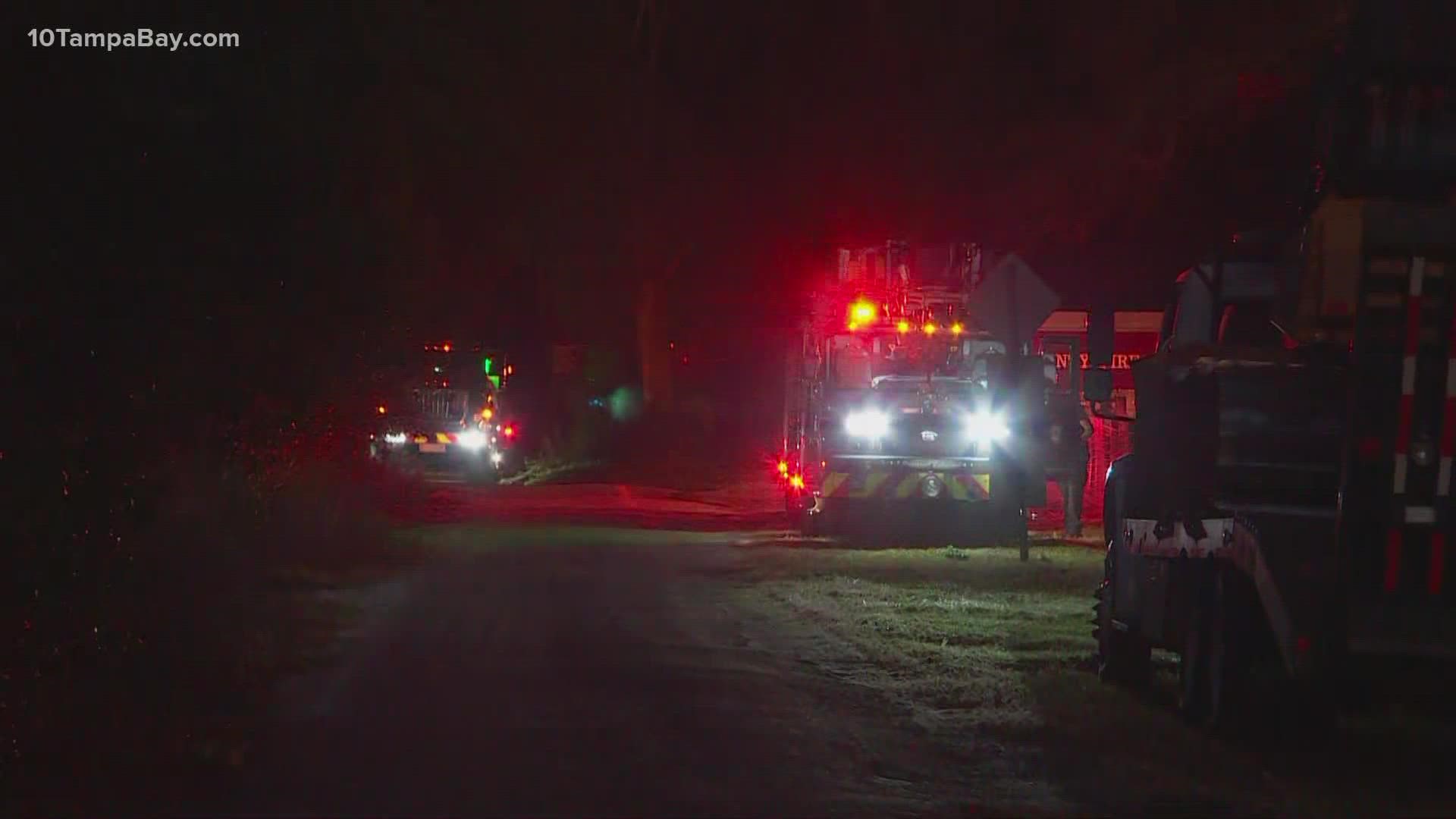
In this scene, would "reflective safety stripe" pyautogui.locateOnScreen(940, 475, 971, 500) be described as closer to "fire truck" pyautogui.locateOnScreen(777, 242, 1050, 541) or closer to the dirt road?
"fire truck" pyautogui.locateOnScreen(777, 242, 1050, 541)

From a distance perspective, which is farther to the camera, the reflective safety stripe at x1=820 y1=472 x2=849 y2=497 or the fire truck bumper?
the reflective safety stripe at x1=820 y1=472 x2=849 y2=497

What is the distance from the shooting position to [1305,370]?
340 inches

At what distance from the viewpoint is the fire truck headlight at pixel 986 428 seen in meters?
19.4

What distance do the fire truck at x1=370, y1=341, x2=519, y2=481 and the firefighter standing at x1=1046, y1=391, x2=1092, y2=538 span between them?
25.1 ft

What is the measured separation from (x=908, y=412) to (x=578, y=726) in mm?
11091

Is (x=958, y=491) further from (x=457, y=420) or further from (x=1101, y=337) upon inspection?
(x=457, y=420)

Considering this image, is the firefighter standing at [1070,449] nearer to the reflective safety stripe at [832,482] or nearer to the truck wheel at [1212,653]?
the reflective safety stripe at [832,482]

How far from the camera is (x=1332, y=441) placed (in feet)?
27.7

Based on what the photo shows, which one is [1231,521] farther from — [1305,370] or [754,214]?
[754,214]

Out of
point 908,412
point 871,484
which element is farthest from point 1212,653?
point 908,412

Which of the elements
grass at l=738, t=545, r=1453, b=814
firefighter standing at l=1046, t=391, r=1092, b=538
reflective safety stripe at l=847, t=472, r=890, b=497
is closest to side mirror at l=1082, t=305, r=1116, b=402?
firefighter standing at l=1046, t=391, r=1092, b=538

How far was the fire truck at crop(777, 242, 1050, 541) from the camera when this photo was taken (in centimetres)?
1967
